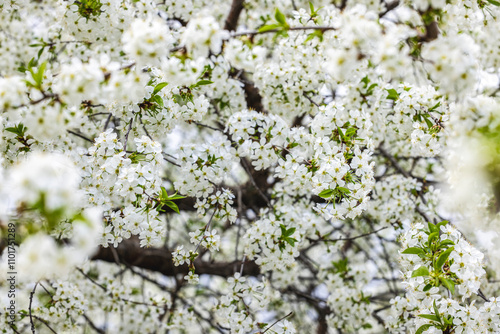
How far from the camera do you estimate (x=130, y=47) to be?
1900 mm

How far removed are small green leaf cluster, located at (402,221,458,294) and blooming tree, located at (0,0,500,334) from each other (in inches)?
0.5

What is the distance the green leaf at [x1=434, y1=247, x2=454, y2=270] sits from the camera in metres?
2.60

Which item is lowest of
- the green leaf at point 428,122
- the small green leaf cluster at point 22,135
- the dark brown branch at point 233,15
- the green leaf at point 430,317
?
the green leaf at point 430,317

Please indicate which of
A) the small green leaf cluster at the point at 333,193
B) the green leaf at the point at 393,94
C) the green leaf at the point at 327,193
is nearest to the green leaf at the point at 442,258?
the small green leaf cluster at the point at 333,193

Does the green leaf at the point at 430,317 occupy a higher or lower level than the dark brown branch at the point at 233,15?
lower

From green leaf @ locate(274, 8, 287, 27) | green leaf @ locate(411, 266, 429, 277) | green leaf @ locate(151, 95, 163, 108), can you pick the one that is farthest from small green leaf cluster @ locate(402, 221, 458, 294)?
green leaf @ locate(151, 95, 163, 108)

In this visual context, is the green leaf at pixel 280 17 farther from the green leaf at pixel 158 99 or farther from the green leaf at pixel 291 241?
the green leaf at pixel 291 241

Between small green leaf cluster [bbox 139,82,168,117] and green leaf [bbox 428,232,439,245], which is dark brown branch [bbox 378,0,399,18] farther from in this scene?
small green leaf cluster [bbox 139,82,168,117]

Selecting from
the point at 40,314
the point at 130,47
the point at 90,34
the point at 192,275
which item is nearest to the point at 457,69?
the point at 130,47

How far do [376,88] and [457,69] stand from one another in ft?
6.79

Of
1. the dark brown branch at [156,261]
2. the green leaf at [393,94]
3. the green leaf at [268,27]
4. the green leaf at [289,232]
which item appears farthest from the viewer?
the dark brown branch at [156,261]

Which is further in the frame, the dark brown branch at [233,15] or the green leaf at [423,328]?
the dark brown branch at [233,15]

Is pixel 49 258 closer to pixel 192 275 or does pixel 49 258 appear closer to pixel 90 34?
pixel 192 275

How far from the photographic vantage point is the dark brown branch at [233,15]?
5145 millimetres
